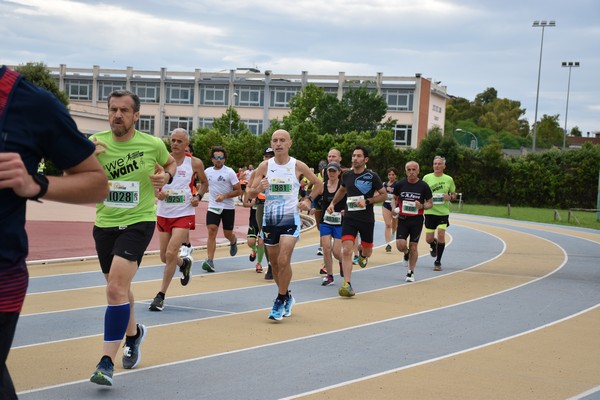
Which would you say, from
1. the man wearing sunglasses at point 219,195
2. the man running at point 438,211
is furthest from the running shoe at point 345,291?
the man running at point 438,211

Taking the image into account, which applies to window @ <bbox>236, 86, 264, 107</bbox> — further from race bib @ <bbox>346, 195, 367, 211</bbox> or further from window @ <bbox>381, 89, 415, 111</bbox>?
race bib @ <bbox>346, 195, 367, 211</bbox>

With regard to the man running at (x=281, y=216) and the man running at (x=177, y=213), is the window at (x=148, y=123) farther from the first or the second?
the man running at (x=281, y=216)

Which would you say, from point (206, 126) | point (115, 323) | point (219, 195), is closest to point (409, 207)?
point (219, 195)

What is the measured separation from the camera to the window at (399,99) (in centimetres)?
9300

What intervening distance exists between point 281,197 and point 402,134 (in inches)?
3353

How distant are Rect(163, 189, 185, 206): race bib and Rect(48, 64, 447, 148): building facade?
267ft

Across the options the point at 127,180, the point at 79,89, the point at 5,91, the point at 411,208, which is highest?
the point at 79,89

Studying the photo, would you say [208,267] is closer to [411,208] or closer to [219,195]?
[219,195]

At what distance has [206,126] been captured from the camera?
318 ft

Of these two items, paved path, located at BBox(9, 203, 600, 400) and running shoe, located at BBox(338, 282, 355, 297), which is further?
running shoe, located at BBox(338, 282, 355, 297)

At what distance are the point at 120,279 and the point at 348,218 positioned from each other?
669 centimetres

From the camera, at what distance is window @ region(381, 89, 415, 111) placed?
3661 inches

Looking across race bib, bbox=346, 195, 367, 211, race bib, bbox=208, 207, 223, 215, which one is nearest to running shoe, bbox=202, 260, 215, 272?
race bib, bbox=208, 207, 223, 215

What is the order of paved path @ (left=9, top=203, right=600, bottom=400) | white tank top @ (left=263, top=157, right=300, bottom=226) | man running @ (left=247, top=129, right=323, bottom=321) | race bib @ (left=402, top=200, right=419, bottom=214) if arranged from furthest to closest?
race bib @ (left=402, top=200, right=419, bottom=214)
white tank top @ (left=263, top=157, right=300, bottom=226)
man running @ (left=247, top=129, right=323, bottom=321)
paved path @ (left=9, top=203, right=600, bottom=400)
